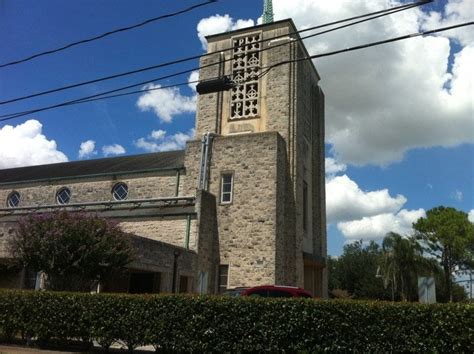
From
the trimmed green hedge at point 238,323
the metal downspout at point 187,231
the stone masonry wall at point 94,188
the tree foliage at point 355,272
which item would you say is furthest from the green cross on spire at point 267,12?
the tree foliage at point 355,272

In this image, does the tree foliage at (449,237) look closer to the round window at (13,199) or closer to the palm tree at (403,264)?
the palm tree at (403,264)

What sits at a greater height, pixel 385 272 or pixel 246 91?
pixel 246 91

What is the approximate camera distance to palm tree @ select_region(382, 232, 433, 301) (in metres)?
39.0

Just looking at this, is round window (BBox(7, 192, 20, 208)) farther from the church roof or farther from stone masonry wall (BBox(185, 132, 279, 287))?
stone masonry wall (BBox(185, 132, 279, 287))

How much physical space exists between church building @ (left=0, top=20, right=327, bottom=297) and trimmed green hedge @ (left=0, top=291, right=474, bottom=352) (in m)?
5.14

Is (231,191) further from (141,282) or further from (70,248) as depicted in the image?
(70,248)

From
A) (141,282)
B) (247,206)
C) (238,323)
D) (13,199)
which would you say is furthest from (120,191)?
(238,323)

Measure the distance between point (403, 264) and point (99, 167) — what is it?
85.0 feet

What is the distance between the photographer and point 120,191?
30234mm

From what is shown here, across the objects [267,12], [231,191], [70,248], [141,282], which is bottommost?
[141,282]

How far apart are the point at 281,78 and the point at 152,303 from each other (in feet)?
61.3

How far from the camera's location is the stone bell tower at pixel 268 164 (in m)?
24.3

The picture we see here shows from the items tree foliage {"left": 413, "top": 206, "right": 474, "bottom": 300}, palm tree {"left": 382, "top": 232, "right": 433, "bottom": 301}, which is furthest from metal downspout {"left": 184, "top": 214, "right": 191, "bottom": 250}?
tree foliage {"left": 413, "top": 206, "right": 474, "bottom": 300}

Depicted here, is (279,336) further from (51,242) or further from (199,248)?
(199,248)
